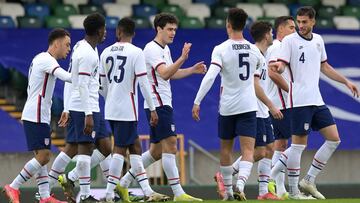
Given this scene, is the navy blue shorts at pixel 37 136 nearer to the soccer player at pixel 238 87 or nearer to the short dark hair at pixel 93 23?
the short dark hair at pixel 93 23

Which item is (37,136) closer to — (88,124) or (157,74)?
(88,124)

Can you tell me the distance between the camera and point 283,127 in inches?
742

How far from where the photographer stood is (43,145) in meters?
16.4

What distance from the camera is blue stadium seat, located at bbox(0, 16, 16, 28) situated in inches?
946

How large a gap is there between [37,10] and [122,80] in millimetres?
9044

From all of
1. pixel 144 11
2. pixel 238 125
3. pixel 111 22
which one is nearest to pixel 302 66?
pixel 238 125

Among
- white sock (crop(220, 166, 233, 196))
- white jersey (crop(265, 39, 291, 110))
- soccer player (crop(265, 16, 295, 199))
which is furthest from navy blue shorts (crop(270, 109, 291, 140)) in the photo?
white sock (crop(220, 166, 233, 196))

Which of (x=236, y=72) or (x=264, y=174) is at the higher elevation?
(x=236, y=72)

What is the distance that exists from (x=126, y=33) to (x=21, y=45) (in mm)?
6718

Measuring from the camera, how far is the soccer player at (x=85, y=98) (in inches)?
623

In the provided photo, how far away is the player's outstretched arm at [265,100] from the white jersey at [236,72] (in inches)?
6.2

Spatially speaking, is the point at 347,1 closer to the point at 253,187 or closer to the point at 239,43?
the point at 253,187

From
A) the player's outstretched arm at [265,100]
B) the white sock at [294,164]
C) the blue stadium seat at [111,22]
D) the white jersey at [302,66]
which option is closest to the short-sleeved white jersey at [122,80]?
the player's outstretched arm at [265,100]

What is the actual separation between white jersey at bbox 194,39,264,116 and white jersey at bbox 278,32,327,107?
73cm
